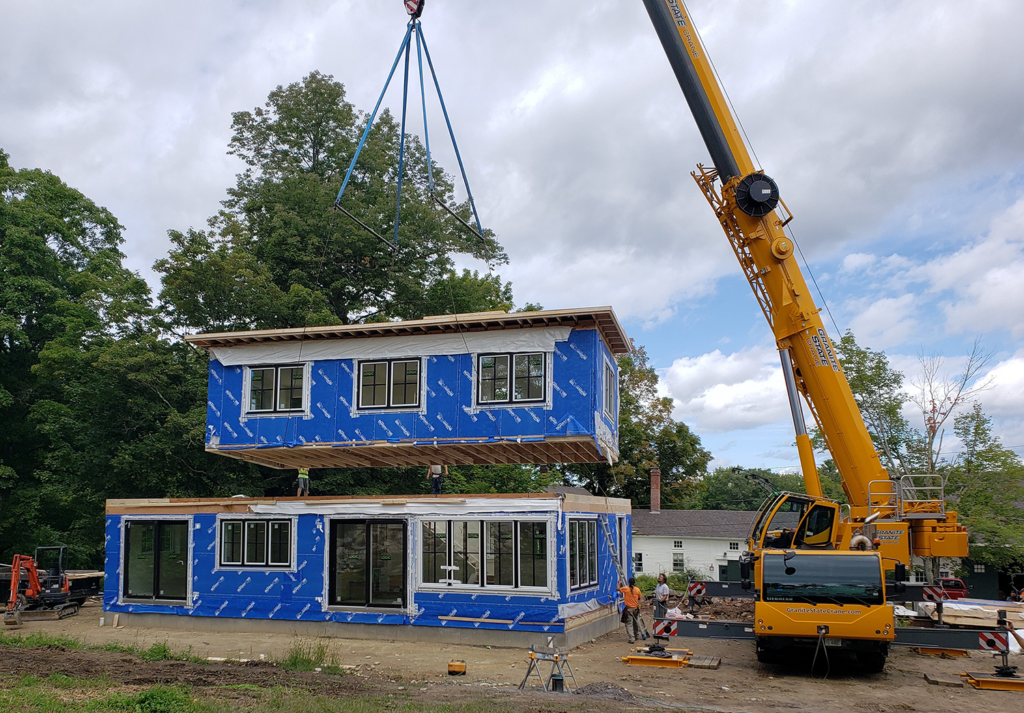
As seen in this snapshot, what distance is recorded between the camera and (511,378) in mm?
20797

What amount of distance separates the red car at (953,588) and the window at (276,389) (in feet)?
58.0

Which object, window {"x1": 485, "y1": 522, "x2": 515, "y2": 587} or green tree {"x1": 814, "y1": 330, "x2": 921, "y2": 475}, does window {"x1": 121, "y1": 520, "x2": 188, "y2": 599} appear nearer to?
window {"x1": 485, "y1": 522, "x2": 515, "y2": 587}

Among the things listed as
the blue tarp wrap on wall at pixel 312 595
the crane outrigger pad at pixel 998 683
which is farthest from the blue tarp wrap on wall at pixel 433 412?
the crane outrigger pad at pixel 998 683

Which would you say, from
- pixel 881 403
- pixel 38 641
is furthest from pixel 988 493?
pixel 38 641

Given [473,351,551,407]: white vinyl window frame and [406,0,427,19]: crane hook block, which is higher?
[406,0,427,19]: crane hook block

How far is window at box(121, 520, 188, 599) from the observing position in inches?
873

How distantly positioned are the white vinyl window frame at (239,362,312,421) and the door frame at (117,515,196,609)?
3.25m

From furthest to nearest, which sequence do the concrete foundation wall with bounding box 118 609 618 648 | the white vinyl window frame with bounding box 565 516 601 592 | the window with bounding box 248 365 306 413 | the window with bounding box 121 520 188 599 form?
the window with bounding box 248 365 306 413, the window with bounding box 121 520 188 599, the white vinyl window frame with bounding box 565 516 601 592, the concrete foundation wall with bounding box 118 609 618 648

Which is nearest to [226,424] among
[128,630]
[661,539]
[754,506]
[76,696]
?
[128,630]

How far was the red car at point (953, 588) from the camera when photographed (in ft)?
69.7

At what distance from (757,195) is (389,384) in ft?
34.3

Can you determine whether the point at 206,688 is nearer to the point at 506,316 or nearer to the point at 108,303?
the point at 506,316

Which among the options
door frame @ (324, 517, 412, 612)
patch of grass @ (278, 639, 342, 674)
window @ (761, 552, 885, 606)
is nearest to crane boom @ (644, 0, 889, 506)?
window @ (761, 552, 885, 606)

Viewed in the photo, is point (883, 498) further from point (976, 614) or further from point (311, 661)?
point (311, 661)
